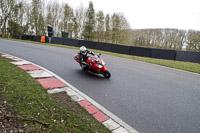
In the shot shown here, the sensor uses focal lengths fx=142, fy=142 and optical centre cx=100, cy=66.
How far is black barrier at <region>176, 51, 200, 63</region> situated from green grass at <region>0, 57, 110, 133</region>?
48.5 ft

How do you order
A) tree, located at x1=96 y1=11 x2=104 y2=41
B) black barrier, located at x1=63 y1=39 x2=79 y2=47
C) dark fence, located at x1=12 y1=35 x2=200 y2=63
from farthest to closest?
tree, located at x1=96 y1=11 x2=104 y2=41 → black barrier, located at x1=63 y1=39 x2=79 y2=47 → dark fence, located at x1=12 y1=35 x2=200 y2=63

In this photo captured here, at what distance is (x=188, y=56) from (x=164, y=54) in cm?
231

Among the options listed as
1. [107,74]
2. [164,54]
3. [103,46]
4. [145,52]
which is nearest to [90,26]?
[103,46]

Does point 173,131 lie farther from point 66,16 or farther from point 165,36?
point 165,36

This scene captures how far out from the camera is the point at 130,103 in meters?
3.97

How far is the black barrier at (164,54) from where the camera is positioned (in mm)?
15404

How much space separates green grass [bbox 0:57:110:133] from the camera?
2482mm

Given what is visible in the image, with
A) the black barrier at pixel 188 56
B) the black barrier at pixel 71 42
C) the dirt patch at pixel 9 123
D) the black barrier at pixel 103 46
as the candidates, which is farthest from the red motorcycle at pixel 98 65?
the black barrier at pixel 71 42

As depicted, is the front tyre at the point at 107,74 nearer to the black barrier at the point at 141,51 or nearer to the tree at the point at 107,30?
the black barrier at the point at 141,51

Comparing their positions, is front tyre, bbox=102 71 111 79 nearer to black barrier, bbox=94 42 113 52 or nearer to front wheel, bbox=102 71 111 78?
front wheel, bbox=102 71 111 78

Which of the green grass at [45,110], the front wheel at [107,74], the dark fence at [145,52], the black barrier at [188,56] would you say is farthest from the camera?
the dark fence at [145,52]

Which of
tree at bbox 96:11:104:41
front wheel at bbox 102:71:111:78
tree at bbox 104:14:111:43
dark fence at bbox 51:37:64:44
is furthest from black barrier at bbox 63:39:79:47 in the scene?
tree at bbox 96:11:104:41

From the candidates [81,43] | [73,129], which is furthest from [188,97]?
[81,43]

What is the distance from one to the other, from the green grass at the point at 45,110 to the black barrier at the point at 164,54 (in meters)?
14.7
